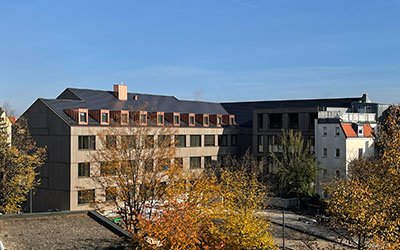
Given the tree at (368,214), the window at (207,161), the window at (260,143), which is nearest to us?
Result: the tree at (368,214)

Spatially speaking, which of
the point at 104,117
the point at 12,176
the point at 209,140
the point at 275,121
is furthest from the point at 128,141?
the point at 275,121

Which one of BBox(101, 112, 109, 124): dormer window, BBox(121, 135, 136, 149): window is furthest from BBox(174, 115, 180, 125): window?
BBox(121, 135, 136, 149): window

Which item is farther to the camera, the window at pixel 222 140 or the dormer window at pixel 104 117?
the window at pixel 222 140

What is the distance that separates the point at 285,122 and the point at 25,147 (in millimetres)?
29429

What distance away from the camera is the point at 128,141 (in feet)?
125

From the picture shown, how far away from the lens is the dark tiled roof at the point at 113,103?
5203 centimetres

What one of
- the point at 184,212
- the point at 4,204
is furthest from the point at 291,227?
the point at 4,204

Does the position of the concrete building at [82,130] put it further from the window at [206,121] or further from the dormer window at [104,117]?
the window at [206,121]

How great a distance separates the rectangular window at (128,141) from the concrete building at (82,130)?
572cm

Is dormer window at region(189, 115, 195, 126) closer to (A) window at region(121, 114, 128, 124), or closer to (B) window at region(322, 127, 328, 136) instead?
(A) window at region(121, 114, 128, 124)

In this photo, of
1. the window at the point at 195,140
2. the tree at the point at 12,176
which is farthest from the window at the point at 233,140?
the tree at the point at 12,176

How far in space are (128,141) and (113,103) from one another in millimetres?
20988

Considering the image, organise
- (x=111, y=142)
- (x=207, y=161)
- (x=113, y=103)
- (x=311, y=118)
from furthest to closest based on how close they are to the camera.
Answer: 1. (x=207, y=161)
2. (x=311, y=118)
3. (x=113, y=103)
4. (x=111, y=142)

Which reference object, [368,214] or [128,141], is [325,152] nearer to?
[128,141]
